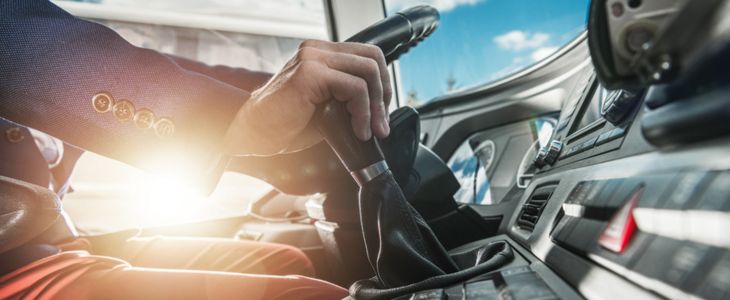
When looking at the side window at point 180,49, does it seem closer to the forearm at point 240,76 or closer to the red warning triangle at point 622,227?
the forearm at point 240,76

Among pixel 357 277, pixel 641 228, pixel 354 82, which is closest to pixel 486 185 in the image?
pixel 357 277

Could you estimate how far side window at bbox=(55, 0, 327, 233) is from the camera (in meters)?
2.69

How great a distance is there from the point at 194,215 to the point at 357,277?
188 cm

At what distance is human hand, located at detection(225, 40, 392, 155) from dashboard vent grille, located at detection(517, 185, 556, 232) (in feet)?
0.87

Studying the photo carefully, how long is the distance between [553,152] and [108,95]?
2.49 feet

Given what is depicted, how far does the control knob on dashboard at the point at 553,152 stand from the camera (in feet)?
2.37

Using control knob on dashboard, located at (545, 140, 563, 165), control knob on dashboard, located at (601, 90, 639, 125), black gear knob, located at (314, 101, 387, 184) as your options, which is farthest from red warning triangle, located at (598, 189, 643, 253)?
control knob on dashboard, located at (545, 140, 563, 165)

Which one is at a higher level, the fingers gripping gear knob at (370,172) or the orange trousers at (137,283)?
the fingers gripping gear knob at (370,172)

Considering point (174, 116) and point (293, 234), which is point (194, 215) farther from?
point (174, 116)

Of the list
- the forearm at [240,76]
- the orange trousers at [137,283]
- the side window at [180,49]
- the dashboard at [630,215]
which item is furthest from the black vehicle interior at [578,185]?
the side window at [180,49]

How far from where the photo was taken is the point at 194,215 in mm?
2600

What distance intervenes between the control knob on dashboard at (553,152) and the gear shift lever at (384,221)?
0.31 metres

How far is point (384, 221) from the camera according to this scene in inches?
20.6

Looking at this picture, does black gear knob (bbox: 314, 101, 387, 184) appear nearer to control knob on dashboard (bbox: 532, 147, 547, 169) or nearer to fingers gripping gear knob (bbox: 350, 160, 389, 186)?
fingers gripping gear knob (bbox: 350, 160, 389, 186)
